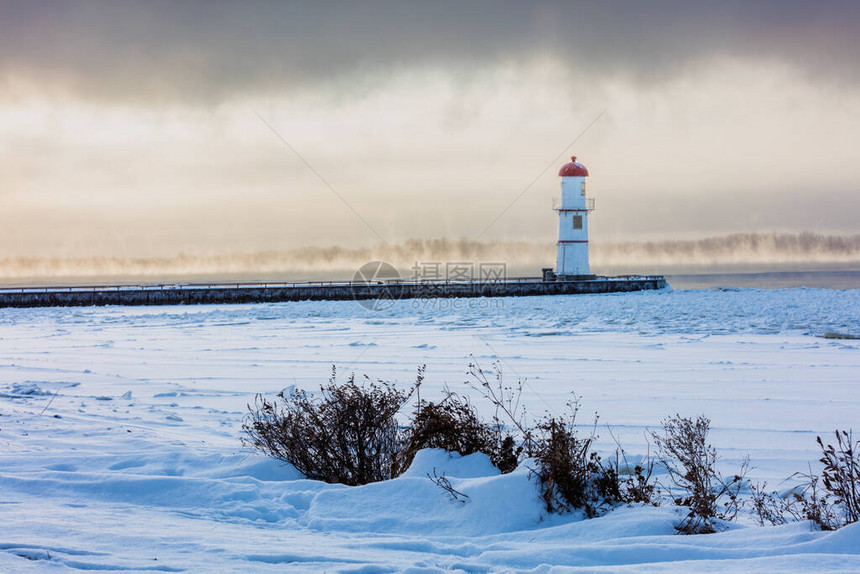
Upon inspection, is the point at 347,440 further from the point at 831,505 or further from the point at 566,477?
the point at 831,505

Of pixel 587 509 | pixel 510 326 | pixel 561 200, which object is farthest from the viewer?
pixel 561 200

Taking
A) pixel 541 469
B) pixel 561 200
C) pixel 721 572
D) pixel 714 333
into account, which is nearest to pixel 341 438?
pixel 541 469

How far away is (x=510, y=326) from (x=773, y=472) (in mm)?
Result: 18205

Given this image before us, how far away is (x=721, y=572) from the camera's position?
4.14m

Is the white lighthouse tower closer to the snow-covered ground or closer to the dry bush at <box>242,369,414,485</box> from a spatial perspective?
the snow-covered ground

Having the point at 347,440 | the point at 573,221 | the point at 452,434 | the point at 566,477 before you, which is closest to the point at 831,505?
the point at 566,477

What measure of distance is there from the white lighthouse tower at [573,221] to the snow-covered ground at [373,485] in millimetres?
26867

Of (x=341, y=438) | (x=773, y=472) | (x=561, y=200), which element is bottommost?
(x=773, y=472)

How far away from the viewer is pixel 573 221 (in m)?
48.7

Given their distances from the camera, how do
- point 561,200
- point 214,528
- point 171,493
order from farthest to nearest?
point 561,200
point 171,493
point 214,528

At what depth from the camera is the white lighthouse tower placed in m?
48.4

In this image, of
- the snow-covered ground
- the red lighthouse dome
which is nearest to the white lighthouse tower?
the red lighthouse dome

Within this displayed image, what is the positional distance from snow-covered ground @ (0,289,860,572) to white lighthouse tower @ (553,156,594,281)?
88.1 ft

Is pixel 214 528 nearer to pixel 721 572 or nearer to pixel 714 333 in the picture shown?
pixel 721 572
